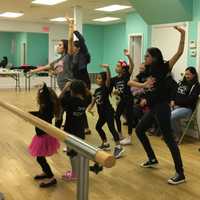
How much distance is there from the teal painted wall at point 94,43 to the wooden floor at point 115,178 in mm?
11099

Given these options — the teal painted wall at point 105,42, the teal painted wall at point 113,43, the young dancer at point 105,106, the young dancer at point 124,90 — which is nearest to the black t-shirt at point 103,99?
the young dancer at point 105,106

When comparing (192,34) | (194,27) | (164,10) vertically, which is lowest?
(192,34)

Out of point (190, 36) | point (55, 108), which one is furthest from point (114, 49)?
point (55, 108)

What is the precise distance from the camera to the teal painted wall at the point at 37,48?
51.1ft

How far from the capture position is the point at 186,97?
5707mm

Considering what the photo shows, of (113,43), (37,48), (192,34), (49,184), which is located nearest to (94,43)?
(113,43)

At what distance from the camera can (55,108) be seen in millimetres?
3705

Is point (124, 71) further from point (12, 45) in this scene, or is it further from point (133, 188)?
point (12, 45)

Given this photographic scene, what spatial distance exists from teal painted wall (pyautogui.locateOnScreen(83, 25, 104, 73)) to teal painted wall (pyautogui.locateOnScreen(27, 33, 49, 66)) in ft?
6.25

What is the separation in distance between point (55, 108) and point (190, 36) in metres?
3.66

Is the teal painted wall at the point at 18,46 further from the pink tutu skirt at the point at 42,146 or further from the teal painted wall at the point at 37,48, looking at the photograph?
the pink tutu skirt at the point at 42,146

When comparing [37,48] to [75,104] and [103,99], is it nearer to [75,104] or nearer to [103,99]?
[103,99]

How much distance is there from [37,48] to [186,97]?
11078 mm

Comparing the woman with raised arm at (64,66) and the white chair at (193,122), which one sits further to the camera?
the white chair at (193,122)
